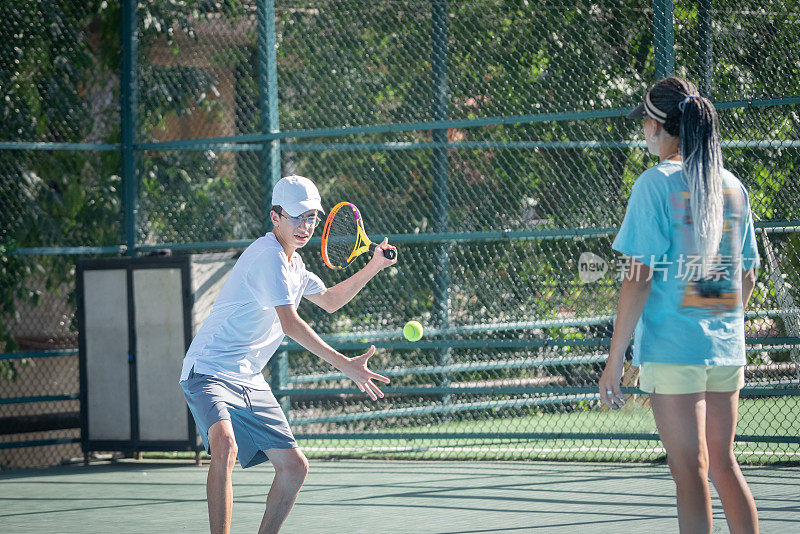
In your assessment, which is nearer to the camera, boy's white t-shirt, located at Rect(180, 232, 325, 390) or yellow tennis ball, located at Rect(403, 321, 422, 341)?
boy's white t-shirt, located at Rect(180, 232, 325, 390)

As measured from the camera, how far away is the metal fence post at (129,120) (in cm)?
877

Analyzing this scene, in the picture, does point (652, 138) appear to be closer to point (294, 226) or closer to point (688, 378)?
point (688, 378)

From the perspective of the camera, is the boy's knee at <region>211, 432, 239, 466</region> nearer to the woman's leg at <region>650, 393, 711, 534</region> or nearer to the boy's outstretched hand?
the boy's outstretched hand

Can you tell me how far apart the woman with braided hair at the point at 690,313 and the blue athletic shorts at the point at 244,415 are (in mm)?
1498

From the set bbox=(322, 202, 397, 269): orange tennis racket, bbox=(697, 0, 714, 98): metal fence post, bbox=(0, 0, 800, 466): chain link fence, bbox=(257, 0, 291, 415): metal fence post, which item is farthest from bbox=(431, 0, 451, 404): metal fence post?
bbox=(322, 202, 397, 269): orange tennis racket

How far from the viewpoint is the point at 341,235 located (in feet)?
19.4

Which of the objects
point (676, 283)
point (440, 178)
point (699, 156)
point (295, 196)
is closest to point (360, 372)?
point (295, 196)

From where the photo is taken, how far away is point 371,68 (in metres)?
10.4

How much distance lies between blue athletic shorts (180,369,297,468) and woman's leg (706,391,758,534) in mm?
1734

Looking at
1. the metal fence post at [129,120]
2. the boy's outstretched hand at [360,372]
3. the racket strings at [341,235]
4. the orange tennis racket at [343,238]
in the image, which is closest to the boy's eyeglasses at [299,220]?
the boy's outstretched hand at [360,372]

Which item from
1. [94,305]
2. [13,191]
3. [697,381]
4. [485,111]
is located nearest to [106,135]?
[13,191]

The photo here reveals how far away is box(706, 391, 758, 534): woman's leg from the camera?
3.44 meters

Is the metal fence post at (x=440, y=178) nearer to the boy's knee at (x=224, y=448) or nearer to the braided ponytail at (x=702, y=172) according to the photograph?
the boy's knee at (x=224, y=448)

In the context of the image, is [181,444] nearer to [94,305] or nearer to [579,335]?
[94,305]
